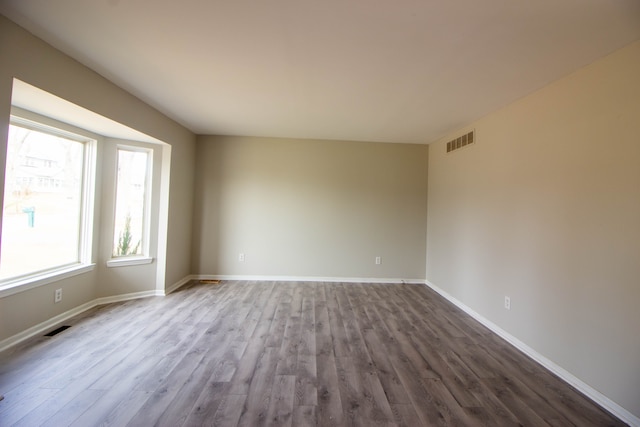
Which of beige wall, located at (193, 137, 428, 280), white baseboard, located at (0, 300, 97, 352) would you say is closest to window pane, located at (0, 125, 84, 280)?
white baseboard, located at (0, 300, 97, 352)

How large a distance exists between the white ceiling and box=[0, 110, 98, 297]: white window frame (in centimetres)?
79

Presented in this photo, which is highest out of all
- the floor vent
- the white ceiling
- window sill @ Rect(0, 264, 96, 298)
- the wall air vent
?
the white ceiling

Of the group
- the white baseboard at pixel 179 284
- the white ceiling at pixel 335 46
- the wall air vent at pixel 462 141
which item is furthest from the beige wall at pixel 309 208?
the white ceiling at pixel 335 46

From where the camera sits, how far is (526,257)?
2332 millimetres

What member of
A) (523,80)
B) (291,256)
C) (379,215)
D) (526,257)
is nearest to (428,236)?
(379,215)

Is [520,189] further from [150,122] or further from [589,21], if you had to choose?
[150,122]

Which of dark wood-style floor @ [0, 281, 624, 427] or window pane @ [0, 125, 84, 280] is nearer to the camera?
dark wood-style floor @ [0, 281, 624, 427]

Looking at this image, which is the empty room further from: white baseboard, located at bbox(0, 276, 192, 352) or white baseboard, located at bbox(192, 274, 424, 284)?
white baseboard, located at bbox(192, 274, 424, 284)

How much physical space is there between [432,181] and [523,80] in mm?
2195

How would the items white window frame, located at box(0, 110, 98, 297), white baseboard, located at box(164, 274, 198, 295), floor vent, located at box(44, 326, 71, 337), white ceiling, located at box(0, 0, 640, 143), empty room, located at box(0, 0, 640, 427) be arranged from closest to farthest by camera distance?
white ceiling, located at box(0, 0, 640, 143) → empty room, located at box(0, 0, 640, 427) → white window frame, located at box(0, 110, 98, 297) → floor vent, located at box(44, 326, 71, 337) → white baseboard, located at box(164, 274, 198, 295)

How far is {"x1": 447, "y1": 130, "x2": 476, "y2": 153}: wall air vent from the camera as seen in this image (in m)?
3.15

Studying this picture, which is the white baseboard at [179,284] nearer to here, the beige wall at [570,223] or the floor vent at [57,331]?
the floor vent at [57,331]

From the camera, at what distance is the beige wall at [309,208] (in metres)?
4.18

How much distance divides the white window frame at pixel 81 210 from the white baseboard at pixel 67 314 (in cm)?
39
